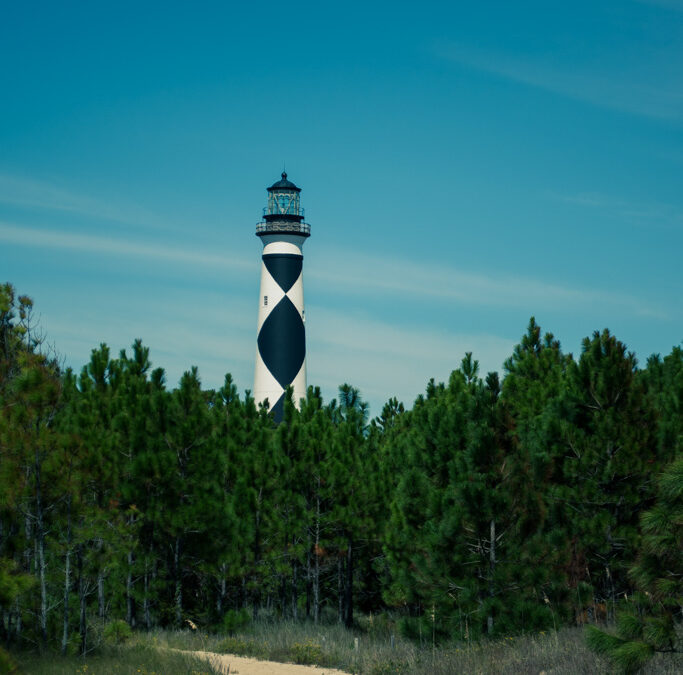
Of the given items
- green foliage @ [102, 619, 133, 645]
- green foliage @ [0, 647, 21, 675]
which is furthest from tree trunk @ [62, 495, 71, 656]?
green foliage @ [0, 647, 21, 675]

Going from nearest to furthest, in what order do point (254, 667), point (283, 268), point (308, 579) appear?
1. point (254, 667)
2. point (308, 579)
3. point (283, 268)

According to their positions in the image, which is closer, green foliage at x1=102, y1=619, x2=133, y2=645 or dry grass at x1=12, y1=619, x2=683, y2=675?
dry grass at x1=12, y1=619, x2=683, y2=675

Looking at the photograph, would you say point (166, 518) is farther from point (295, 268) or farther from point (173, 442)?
point (295, 268)

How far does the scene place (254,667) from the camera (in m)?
19.1

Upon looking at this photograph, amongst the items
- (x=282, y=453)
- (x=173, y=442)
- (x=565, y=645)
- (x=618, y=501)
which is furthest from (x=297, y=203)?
(x=565, y=645)

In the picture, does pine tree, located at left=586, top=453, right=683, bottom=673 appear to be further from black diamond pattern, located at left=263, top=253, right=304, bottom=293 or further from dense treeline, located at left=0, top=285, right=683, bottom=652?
black diamond pattern, located at left=263, top=253, right=304, bottom=293

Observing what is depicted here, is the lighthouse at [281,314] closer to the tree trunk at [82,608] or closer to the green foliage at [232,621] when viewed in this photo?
the green foliage at [232,621]

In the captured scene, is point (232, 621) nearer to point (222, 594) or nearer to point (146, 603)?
point (222, 594)

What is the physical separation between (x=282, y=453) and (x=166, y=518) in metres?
5.25

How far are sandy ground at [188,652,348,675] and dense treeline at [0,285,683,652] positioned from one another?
232cm

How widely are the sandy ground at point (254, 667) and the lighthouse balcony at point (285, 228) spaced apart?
2503 cm

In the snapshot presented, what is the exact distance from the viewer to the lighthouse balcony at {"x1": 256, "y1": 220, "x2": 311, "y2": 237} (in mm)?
41906

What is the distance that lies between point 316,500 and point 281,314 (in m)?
16.0

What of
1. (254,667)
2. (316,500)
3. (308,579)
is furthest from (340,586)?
(254,667)
